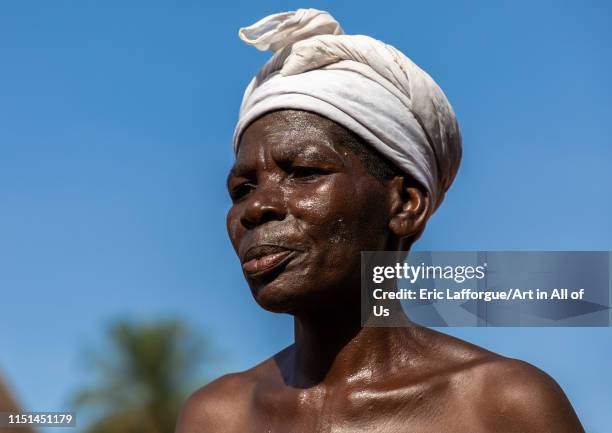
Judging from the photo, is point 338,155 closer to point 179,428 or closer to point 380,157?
point 380,157

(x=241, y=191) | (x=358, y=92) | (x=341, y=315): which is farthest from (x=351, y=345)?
(x=358, y=92)

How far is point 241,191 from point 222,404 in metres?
1.01

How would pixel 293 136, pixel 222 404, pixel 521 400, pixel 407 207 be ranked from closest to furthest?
pixel 521 400
pixel 293 136
pixel 407 207
pixel 222 404

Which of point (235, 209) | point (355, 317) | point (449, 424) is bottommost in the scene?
point (449, 424)

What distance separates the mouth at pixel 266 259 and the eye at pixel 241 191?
33 centimetres

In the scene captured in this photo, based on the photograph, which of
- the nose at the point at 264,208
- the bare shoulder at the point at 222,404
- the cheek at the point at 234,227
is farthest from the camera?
the bare shoulder at the point at 222,404

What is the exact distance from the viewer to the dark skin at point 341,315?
4.71m

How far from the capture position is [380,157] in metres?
4.99

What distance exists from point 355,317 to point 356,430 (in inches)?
18.0

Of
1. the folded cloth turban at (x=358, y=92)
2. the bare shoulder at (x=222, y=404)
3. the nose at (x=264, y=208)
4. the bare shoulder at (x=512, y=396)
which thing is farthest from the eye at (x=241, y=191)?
the bare shoulder at (x=512, y=396)

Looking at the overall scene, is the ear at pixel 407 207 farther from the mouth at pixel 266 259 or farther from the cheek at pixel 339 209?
the mouth at pixel 266 259

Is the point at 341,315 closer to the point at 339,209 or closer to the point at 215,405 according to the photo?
the point at 339,209

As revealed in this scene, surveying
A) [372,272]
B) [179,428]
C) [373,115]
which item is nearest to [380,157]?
[373,115]

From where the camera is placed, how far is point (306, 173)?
4848 millimetres
